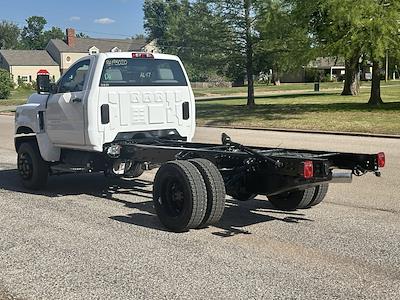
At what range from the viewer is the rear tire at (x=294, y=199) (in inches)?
285

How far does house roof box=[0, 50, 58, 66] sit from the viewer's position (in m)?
90.6

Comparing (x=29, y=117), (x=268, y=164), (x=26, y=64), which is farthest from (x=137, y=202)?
(x=26, y=64)

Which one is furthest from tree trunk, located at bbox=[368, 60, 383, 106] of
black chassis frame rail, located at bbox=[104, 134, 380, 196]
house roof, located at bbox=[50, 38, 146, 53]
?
house roof, located at bbox=[50, 38, 146, 53]

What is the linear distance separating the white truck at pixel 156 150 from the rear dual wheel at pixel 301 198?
0.01 metres

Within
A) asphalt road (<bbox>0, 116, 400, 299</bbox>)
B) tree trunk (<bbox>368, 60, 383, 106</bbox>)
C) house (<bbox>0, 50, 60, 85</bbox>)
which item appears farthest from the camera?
house (<bbox>0, 50, 60, 85</bbox>)

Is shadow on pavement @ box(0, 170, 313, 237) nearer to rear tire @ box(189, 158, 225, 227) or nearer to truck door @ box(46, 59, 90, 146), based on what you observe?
rear tire @ box(189, 158, 225, 227)

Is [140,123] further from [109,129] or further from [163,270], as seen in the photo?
[163,270]

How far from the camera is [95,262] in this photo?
5.52 metres

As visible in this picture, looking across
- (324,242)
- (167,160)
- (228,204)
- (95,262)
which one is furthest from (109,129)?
(324,242)

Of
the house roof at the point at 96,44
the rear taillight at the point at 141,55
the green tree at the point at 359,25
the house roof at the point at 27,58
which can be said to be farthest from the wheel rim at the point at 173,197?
the house roof at the point at 27,58

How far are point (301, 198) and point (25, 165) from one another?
15.2 feet

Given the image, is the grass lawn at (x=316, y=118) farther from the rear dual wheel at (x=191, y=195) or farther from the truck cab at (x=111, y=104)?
the rear dual wheel at (x=191, y=195)

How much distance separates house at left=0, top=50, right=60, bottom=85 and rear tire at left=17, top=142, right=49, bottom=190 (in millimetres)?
83027

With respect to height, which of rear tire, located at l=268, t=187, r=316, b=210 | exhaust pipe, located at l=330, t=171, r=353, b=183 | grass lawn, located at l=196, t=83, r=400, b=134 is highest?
exhaust pipe, located at l=330, t=171, r=353, b=183
